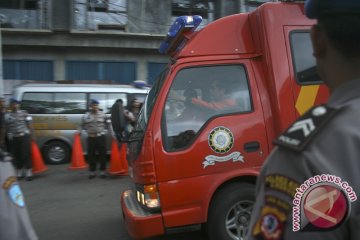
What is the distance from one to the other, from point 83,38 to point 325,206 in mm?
16705

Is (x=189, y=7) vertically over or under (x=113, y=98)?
over

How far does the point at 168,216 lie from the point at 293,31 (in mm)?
2235

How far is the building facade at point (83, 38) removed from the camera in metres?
16.7

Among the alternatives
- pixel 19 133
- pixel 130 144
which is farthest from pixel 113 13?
pixel 130 144

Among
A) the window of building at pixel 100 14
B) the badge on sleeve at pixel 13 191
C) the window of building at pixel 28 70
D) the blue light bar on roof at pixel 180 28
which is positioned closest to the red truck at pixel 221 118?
the blue light bar on roof at pixel 180 28

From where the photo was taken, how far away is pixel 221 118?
4.36 metres

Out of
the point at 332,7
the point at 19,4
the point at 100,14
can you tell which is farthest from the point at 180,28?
the point at 19,4

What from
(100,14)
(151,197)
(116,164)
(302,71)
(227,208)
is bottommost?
(116,164)

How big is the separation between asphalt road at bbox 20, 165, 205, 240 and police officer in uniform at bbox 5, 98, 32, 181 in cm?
37

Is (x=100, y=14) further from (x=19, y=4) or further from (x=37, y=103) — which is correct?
(x=37, y=103)

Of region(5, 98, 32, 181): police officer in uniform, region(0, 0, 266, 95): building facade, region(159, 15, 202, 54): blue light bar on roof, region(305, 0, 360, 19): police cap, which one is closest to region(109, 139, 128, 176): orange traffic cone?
region(5, 98, 32, 181): police officer in uniform

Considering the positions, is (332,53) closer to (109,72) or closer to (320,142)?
(320,142)
